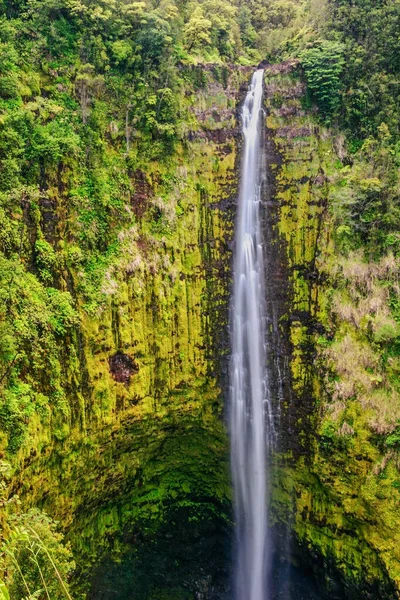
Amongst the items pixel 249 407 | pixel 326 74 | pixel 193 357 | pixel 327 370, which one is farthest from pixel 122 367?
pixel 326 74

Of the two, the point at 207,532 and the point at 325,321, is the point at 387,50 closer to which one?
the point at 325,321

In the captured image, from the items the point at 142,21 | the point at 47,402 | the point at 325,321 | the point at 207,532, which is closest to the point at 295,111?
the point at 142,21

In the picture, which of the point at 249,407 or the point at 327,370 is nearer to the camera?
the point at 327,370

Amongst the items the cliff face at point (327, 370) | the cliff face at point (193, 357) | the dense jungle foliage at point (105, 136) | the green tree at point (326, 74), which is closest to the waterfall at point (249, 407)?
the cliff face at point (193, 357)

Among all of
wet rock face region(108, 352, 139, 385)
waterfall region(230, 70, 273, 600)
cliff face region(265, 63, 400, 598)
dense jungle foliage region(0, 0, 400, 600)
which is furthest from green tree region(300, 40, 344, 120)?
→ wet rock face region(108, 352, 139, 385)

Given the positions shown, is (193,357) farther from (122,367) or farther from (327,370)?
(327,370)

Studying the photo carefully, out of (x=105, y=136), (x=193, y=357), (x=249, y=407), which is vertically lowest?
(x=249, y=407)

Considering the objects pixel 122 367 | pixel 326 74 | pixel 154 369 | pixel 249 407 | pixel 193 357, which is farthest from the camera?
pixel 326 74
